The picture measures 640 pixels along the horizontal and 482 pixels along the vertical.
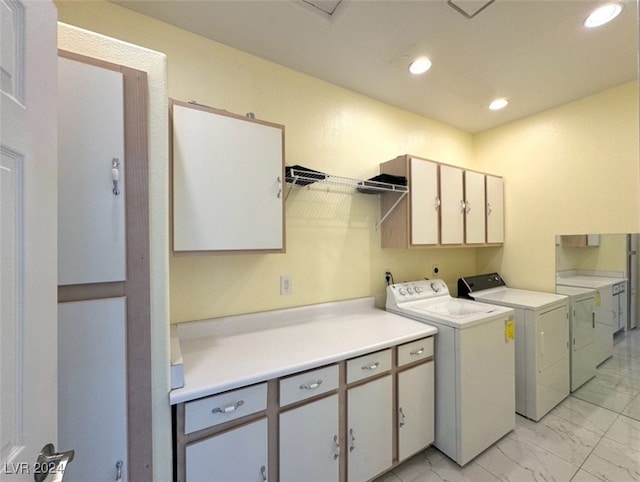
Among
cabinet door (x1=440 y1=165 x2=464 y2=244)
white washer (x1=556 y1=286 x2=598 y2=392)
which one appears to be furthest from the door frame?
white washer (x1=556 y1=286 x2=598 y2=392)

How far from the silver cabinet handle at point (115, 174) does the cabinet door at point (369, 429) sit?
54.0 inches

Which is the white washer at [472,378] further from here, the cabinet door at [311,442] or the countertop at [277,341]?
the cabinet door at [311,442]

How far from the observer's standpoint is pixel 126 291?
37.7 inches

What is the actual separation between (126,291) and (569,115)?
3.52 meters

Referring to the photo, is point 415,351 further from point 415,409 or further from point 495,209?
point 495,209

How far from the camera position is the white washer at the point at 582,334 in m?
2.38

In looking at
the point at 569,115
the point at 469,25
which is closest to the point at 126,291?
the point at 469,25

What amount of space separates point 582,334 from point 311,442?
2655 millimetres

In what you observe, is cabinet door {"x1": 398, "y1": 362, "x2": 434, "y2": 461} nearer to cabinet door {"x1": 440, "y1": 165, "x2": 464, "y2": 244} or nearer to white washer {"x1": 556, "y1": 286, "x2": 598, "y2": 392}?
cabinet door {"x1": 440, "y1": 165, "x2": 464, "y2": 244}

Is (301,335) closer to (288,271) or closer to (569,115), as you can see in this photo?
(288,271)

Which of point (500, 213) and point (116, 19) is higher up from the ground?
point (116, 19)

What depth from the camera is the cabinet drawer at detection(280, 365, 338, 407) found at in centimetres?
Result: 122

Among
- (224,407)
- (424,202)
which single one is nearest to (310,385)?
(224,407)

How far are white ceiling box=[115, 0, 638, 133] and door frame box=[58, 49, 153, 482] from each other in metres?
0.86
